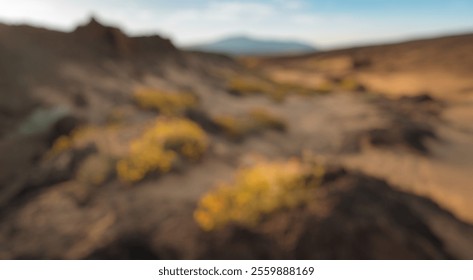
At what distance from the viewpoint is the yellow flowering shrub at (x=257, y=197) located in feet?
15.5

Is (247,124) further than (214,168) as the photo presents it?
Yes

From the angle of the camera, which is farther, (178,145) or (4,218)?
(178,145)

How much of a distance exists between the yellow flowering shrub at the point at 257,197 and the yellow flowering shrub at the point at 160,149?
5.64ft

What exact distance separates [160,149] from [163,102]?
20.4 ft

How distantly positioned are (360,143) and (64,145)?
27.0 feet

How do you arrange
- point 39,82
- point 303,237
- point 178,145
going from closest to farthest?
point 303,237 → point 178,145 → point 39,82

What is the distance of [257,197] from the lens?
5.07 metres

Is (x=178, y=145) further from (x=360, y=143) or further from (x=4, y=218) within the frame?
(x=360, y=143)

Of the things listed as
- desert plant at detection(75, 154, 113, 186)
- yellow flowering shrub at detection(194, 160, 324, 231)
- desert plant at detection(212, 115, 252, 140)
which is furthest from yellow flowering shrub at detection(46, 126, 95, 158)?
yellow flowering shrub at detection(194, 160, 324, 231)

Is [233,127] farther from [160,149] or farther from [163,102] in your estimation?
[163,102]

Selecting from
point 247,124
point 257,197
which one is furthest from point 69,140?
point 257,197

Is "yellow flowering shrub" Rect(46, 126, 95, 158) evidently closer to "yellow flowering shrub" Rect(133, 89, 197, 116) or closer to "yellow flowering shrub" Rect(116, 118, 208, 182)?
"yellow flowering shrub" Rect(116, 118, 208, 182)
